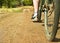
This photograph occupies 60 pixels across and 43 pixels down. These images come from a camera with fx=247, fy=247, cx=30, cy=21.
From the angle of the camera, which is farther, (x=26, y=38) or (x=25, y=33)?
(x=25, y=33)

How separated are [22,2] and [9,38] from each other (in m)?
12.8

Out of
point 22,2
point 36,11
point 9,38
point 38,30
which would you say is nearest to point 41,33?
point 38,30

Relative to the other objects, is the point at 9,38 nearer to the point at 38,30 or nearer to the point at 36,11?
the point at 38,30

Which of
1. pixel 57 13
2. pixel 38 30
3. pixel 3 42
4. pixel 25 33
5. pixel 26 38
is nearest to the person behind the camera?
pixel 57 13

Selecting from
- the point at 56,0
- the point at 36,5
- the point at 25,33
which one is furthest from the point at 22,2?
the point at 56,0

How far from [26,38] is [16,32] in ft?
1.77

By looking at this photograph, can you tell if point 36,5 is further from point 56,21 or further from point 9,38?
point 56,21

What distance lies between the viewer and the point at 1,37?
3914 mm

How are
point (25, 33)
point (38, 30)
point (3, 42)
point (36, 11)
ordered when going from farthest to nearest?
1. point (36, 11)
2. point (38, 30)
3. point (25, 33)
4. point (3, 42)

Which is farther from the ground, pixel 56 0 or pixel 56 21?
pixel 56 0

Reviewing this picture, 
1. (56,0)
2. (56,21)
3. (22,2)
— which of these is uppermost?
(56,0)

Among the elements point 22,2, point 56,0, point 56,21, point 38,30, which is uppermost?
point 56,0

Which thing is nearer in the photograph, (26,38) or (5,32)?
(26,38)

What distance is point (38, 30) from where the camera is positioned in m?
4.41
